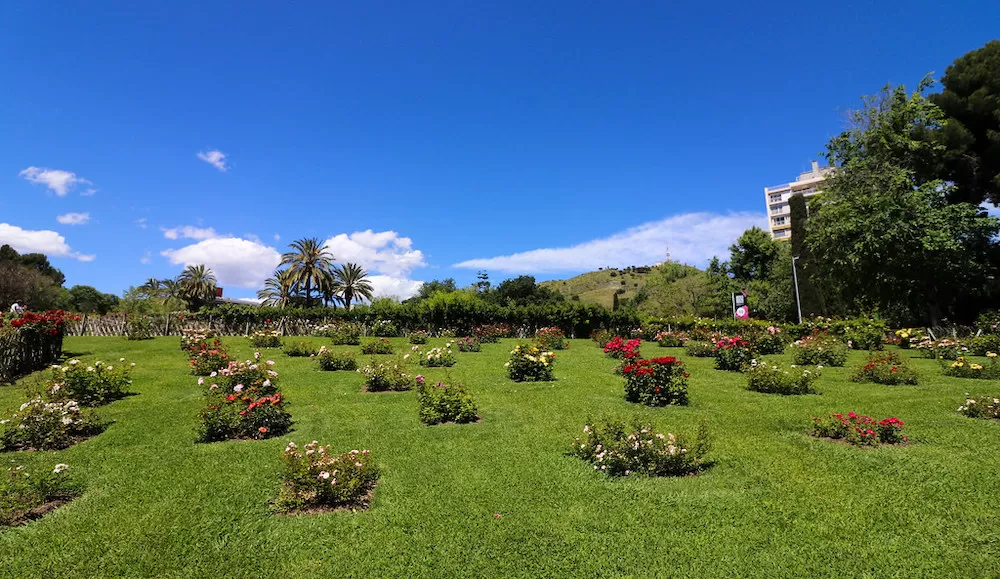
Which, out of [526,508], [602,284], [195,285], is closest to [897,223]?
[526,508]

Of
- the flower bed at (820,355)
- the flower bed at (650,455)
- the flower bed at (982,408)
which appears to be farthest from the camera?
the flower bed at (820,355)

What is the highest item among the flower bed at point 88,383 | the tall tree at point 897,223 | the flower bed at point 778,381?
the tall tree at point 897,223

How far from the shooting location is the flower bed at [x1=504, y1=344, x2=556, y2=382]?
42.6 ft

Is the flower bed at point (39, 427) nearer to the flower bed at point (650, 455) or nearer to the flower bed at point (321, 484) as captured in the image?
the flower bed at point (321, 484)

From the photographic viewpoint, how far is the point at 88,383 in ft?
32.2

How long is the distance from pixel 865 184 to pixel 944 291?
698cm

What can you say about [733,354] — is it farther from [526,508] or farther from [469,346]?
[526,508]

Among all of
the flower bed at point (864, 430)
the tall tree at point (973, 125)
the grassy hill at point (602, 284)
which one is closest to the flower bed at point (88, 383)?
the flower bed at point (864, 430)

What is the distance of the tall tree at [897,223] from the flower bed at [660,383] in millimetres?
17176

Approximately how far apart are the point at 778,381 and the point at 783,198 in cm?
10771

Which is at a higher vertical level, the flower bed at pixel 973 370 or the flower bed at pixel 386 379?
the flower bed at pixel 386 379

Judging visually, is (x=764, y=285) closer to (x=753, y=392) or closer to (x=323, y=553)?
(x=753, y=392)

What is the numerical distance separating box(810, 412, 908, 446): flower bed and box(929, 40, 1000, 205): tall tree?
25.9 metres

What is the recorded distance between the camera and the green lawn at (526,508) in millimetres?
4117
